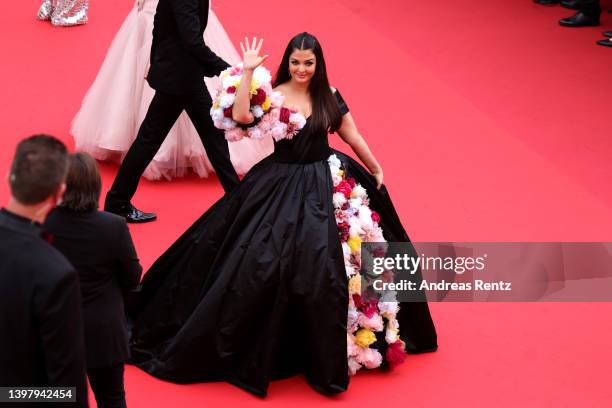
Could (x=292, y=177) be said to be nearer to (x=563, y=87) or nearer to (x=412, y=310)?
(x=412, y=310)

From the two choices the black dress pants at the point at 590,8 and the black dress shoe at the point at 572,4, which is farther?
the black dress shoe at the point at 572,4

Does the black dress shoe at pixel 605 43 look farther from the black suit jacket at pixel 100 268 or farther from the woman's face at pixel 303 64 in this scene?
the black suit jacket at pixel 100 268

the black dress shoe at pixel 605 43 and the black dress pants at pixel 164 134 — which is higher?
the black dress shoe at pixel 605 43

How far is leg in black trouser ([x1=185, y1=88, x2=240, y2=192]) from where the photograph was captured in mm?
5383

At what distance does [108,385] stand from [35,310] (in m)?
0.91

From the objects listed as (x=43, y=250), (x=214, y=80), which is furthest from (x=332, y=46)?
(x=43, y=250)

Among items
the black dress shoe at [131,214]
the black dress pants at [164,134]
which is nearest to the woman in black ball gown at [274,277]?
the black dress pants at [164,134]

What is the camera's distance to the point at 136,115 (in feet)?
20.6

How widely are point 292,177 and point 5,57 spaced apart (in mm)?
4661

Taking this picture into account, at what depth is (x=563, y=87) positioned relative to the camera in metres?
7.87

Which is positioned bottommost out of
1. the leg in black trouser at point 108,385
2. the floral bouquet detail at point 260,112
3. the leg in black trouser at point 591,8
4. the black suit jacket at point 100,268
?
the leg in black trouser at point 108,385

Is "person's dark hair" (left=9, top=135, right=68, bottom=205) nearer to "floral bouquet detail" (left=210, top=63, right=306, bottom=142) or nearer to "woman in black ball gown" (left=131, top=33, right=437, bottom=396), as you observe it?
"woman in black ball gown" (left=131, top=33, right=437, bottom=396)

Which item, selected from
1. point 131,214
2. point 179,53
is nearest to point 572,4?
point 179,53

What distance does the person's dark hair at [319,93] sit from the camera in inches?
170
